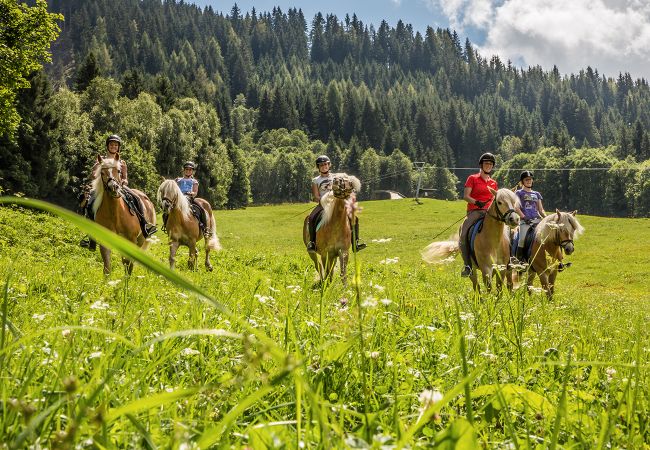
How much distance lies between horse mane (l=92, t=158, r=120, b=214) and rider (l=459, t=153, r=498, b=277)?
24.7 feet

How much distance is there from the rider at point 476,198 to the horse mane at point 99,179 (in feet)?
24.7

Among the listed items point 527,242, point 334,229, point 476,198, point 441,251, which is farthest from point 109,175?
point 527,242

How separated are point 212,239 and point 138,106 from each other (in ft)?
178

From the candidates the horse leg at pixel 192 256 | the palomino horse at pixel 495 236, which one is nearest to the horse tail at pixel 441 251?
the palomino horse at pixel 495 236

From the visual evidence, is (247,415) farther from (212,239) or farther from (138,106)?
(138,106)

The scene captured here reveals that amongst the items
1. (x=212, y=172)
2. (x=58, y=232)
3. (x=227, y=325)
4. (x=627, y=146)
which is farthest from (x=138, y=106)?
(x=627, y=146)

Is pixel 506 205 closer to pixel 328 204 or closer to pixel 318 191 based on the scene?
pixel 328 204

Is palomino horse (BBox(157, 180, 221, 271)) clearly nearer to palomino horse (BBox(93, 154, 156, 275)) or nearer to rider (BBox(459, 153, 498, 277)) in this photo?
palomino horse (BBox(93, 154, 156, 275))

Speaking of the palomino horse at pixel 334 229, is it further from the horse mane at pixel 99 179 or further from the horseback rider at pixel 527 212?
the horseback rider at pixel 527 212

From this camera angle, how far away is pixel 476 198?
11828 mm

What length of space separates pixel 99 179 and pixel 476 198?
8.15 metres

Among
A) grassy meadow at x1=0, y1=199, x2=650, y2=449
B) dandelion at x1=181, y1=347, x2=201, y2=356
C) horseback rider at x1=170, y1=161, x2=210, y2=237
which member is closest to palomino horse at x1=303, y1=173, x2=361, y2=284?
grassy meadow at x1=0, y1=199, x2=650, y2=449

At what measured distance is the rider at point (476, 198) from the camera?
1141 cm

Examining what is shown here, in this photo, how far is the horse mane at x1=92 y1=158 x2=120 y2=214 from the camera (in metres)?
11.0
